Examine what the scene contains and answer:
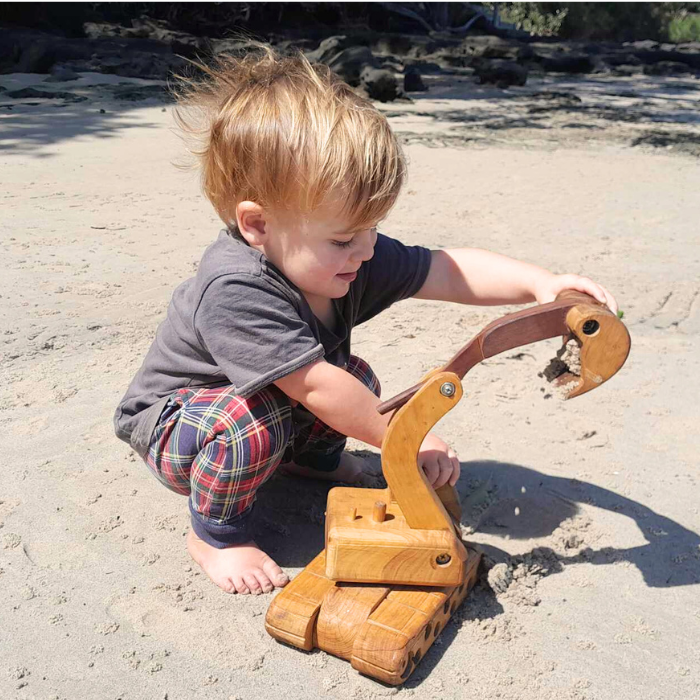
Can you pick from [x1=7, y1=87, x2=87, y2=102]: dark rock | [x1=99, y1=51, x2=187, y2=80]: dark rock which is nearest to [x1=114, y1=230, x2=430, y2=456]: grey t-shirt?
[x1=7, y1=87, x2=87, y2=102]: dark rock

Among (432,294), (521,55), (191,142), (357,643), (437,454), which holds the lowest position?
(521,55)

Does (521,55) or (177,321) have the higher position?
(177,321)

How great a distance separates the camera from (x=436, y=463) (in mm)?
1775

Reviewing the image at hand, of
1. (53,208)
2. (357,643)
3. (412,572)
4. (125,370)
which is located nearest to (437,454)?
(412,572)

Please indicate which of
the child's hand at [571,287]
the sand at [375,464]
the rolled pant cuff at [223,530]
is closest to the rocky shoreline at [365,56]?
the sand at [375,464]

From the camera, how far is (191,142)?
1.82 m

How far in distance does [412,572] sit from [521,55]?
15140 millimetres

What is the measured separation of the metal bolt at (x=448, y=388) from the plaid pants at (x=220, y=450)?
1.31 ft

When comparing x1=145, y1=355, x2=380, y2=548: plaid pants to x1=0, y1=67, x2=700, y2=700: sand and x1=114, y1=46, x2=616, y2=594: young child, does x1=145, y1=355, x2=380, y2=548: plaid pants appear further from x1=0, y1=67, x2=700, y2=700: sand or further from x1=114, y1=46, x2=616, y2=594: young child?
x1=0, y1=67, x2=700, y2=700: sand

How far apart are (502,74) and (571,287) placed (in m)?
10.7

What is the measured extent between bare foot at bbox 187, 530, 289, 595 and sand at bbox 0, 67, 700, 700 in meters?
0.03

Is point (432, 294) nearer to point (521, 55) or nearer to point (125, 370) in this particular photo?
point (125, 370)

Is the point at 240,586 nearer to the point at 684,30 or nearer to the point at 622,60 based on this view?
the point at 622,60

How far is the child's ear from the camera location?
1.66 meters
